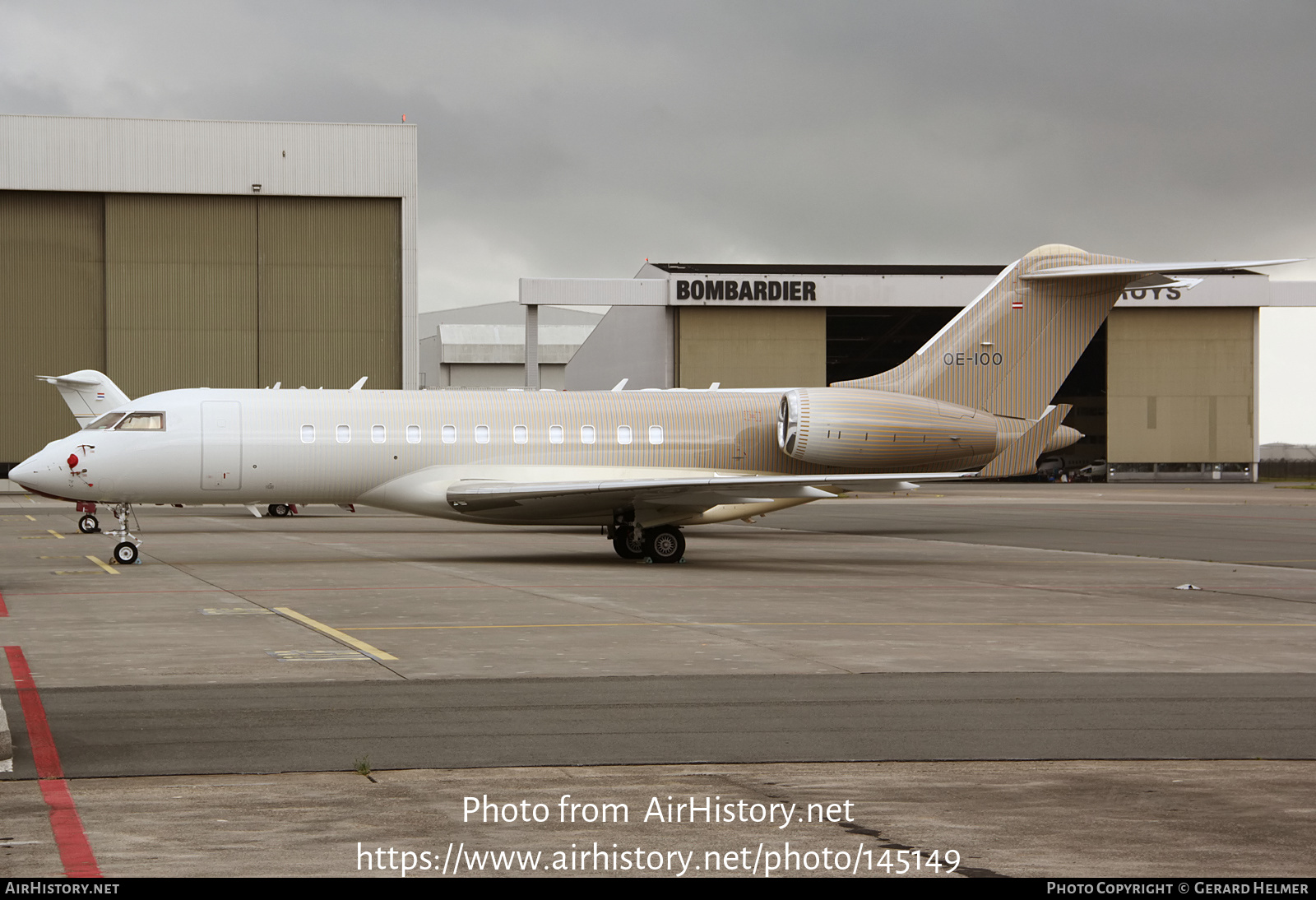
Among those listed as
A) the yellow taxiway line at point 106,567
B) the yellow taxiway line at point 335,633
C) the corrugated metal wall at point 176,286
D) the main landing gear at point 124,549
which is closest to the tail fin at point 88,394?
the corrugated metal wall at point 176,286

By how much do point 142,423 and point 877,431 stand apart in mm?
13768

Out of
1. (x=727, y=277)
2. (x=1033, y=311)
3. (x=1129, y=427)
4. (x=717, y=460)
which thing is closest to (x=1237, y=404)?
(x=1129, y=427)

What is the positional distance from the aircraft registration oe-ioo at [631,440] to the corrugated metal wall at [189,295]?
1394 inches

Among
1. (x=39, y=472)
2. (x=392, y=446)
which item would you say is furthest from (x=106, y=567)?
(x=392, y=446)

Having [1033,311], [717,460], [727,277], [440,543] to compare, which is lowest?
[440,543]

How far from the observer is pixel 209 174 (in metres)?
58.8

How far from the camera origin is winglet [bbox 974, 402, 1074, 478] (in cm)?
2783

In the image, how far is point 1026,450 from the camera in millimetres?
28016

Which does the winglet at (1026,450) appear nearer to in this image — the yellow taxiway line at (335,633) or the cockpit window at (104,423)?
the yellow taxiway line at (335,633)

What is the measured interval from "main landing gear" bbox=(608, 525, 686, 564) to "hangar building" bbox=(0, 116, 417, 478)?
36.1m

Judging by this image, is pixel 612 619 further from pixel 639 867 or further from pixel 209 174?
pixel 209 174

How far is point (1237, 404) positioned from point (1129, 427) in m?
6.28

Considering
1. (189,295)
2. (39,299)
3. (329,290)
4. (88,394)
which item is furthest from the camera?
(329,290)

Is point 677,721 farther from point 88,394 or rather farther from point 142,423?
point 88,394
